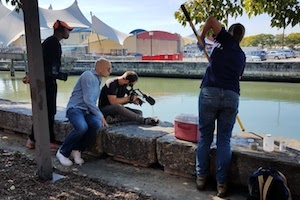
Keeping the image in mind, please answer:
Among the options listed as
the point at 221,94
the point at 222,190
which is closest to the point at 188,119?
the point at 221,94

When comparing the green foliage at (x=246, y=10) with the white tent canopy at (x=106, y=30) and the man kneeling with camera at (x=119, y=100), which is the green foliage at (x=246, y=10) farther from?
the white tent canopy at (x=106, y=30)

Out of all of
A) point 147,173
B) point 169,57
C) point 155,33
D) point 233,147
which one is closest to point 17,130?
point 147,173

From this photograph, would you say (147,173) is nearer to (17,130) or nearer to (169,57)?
(17,130)

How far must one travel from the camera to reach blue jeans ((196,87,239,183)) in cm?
212

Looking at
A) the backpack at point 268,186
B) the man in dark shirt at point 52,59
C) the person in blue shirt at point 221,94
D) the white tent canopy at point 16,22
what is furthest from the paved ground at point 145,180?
the white tent canopy at point 16,22

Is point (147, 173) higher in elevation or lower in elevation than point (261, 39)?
lower

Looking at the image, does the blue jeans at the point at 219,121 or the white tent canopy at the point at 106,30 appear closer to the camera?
the blue jeans at the point at 219,121

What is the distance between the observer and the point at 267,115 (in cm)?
763

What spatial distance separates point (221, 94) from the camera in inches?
83.2

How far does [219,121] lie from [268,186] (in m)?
0.54

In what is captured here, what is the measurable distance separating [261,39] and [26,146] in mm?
54570

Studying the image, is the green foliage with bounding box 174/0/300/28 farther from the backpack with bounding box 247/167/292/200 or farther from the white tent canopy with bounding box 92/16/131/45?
the white tent canopy with bounding box 92/16/131/45

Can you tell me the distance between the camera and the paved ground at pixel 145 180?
2.25 meters

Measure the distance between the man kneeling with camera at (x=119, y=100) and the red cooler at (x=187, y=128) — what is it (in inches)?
24.4
